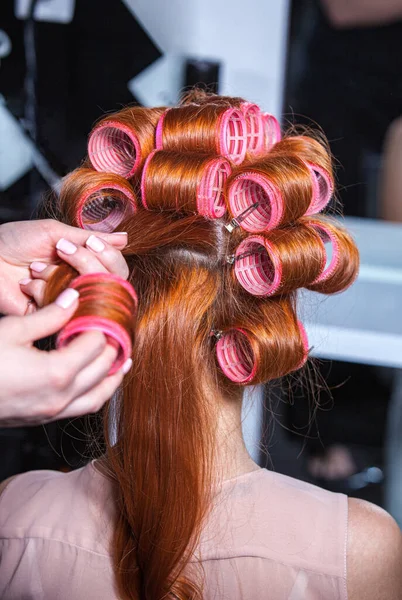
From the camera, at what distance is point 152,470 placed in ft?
3.37

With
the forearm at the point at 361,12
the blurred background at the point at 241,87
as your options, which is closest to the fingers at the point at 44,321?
the blurred background at the point at 241,87

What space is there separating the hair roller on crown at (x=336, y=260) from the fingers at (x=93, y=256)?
313 mm

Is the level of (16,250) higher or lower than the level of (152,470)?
higher

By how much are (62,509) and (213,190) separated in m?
0.56

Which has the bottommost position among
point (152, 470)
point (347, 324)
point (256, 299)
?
point (347, 324)

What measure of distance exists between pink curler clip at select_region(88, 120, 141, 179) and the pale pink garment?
48 cm

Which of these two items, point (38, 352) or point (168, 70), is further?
point (168, 70)

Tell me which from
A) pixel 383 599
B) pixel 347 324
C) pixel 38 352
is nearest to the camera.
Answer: pixel 38 352

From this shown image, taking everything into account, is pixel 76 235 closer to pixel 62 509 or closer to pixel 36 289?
pixel 36 289

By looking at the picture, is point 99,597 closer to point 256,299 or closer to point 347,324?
point 256,299

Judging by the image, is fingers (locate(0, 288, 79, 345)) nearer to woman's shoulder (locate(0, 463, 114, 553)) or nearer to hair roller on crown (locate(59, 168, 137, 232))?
hair roller on crown (locate(59, 168, 137, 232))

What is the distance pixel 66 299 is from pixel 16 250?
327mm

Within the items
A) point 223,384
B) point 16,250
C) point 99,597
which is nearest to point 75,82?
point 16,250

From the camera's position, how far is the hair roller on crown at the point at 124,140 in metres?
1.06
